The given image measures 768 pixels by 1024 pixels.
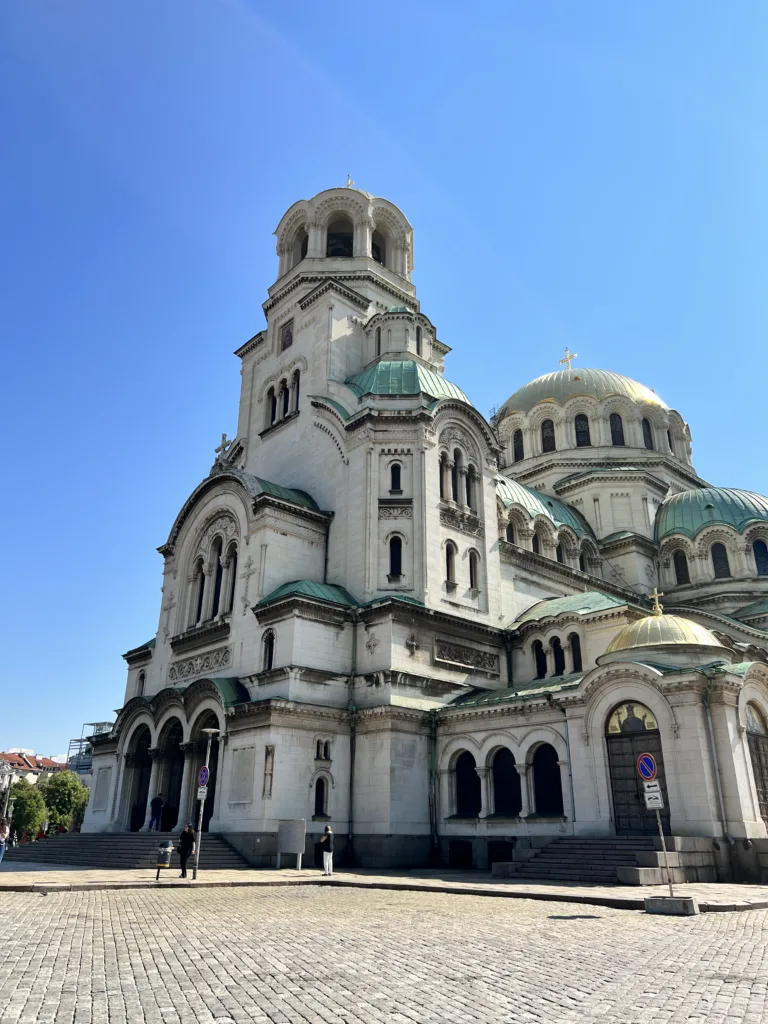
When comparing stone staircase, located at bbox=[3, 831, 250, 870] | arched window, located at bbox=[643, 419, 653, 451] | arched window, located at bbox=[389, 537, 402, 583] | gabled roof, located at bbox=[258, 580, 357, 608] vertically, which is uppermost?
arched window, located at bbox=[643, 419, 653, 451]

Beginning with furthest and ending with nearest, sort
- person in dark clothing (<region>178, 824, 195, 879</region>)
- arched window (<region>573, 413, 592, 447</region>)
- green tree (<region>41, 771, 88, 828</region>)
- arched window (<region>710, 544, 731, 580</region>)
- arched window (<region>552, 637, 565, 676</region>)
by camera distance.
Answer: green tree (<region>41, 771, 88, 828</region>)
arched window (<region>573, 413, 592, 447</region>)
arched window (<region>710, 544, 731, 580</region>)
arched window (<region>552, 637, 565, 676</region>)
person in dark clothing (<region>178, 824, 195, 879</region>)

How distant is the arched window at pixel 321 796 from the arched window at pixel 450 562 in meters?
10.0

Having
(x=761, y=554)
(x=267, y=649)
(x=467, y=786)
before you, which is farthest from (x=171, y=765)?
(x=761, y=554)

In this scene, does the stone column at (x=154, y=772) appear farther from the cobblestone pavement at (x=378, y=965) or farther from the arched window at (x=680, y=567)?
the arched window at (x=680, y=567)

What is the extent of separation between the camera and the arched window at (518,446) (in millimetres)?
55562

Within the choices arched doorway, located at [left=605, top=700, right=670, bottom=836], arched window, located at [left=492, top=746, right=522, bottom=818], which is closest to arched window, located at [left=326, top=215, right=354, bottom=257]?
arched window, located at [left=492, top=746, right=522, bottom=818]

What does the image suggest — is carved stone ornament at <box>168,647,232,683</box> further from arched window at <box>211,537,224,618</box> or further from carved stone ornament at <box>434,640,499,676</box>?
carved stone ornament at <box>434,640,499,676</box>

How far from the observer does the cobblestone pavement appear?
761 cm

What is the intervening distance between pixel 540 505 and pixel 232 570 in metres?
18.0

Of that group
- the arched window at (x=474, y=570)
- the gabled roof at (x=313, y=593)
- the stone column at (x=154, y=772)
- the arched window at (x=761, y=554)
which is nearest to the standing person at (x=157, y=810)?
the stone column at (x=154, y=772)

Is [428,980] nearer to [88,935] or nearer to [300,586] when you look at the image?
[88,935]

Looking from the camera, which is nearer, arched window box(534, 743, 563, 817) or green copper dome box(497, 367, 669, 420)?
arched window box(534, 743, 563, 817)

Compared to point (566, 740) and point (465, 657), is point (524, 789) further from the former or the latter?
point (465, 657)

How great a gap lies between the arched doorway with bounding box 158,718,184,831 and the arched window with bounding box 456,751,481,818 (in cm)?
1229
